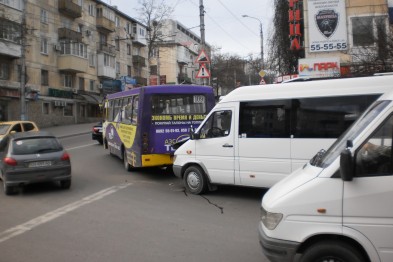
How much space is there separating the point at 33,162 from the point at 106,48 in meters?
43.6

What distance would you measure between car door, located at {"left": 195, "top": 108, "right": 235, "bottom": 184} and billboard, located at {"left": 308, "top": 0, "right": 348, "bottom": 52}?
17.6m

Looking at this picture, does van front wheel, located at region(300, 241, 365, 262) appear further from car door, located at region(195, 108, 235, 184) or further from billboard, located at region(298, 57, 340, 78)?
billboard, located at region(298, 57, 340, 78)

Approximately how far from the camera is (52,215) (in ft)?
25.7

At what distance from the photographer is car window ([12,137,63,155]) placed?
10062mm

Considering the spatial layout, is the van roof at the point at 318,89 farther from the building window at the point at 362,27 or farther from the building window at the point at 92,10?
the building window at the point at 92,10

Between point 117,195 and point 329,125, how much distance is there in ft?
16.9

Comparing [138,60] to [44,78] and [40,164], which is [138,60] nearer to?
[44,78]

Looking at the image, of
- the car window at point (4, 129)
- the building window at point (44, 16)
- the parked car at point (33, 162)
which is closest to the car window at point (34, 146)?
the parked car at point (33, 162)

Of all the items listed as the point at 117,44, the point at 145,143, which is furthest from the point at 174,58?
the point at 145,143

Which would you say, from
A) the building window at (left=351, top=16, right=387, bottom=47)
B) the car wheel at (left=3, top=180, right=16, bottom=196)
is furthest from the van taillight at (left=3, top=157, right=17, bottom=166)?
the building window at (left=351, top=16, right=387, bottom=47)

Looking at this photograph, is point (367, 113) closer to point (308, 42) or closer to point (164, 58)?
point (308, 42)

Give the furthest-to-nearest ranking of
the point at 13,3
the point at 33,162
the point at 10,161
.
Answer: the point at 13,3 < the point at 33,162 < the point at 10,161

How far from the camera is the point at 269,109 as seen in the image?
8.41 metres

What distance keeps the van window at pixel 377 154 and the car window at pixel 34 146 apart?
8444 millimetres
